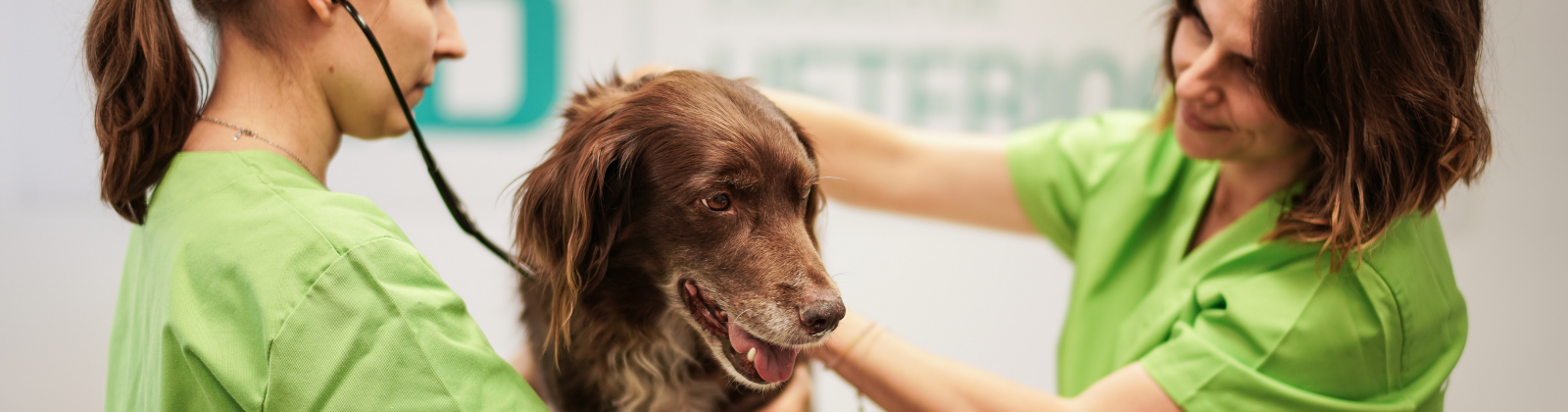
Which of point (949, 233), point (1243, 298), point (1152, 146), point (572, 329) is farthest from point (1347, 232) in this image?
point (949, 233)

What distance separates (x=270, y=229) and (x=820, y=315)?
2.29ft

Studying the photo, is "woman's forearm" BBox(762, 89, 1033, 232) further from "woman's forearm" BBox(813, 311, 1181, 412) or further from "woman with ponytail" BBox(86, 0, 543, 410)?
"woman with ponytail" BBox(86, 0, 543, 410)

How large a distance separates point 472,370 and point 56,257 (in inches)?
93.8

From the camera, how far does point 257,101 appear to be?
3.77ft

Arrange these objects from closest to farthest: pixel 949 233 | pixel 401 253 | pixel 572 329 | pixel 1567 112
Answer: pixel 401 253, pixel 572 329, pixel 1567 112, pixel 949 233

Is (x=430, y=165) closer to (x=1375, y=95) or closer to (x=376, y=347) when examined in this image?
(x=376, y=347)

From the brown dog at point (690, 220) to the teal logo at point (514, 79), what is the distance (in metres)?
1.31

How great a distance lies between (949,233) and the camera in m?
3.04

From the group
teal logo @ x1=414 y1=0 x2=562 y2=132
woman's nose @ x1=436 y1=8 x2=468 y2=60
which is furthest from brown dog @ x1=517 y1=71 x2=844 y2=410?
teal logo @ x1=414 y1=0 x2=562 y2=132

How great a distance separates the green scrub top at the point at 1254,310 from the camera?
1.40 metres

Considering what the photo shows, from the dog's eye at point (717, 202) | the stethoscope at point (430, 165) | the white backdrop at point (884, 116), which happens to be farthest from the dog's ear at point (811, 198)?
the white backdrop at point (884, 116)

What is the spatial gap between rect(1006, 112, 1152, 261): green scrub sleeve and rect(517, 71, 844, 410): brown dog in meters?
0.82

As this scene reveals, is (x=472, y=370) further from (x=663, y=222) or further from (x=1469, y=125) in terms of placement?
(x=1469, y=125)

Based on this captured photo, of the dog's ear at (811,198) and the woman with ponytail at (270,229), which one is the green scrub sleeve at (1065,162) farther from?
the woman with ponytail at (270,229)
